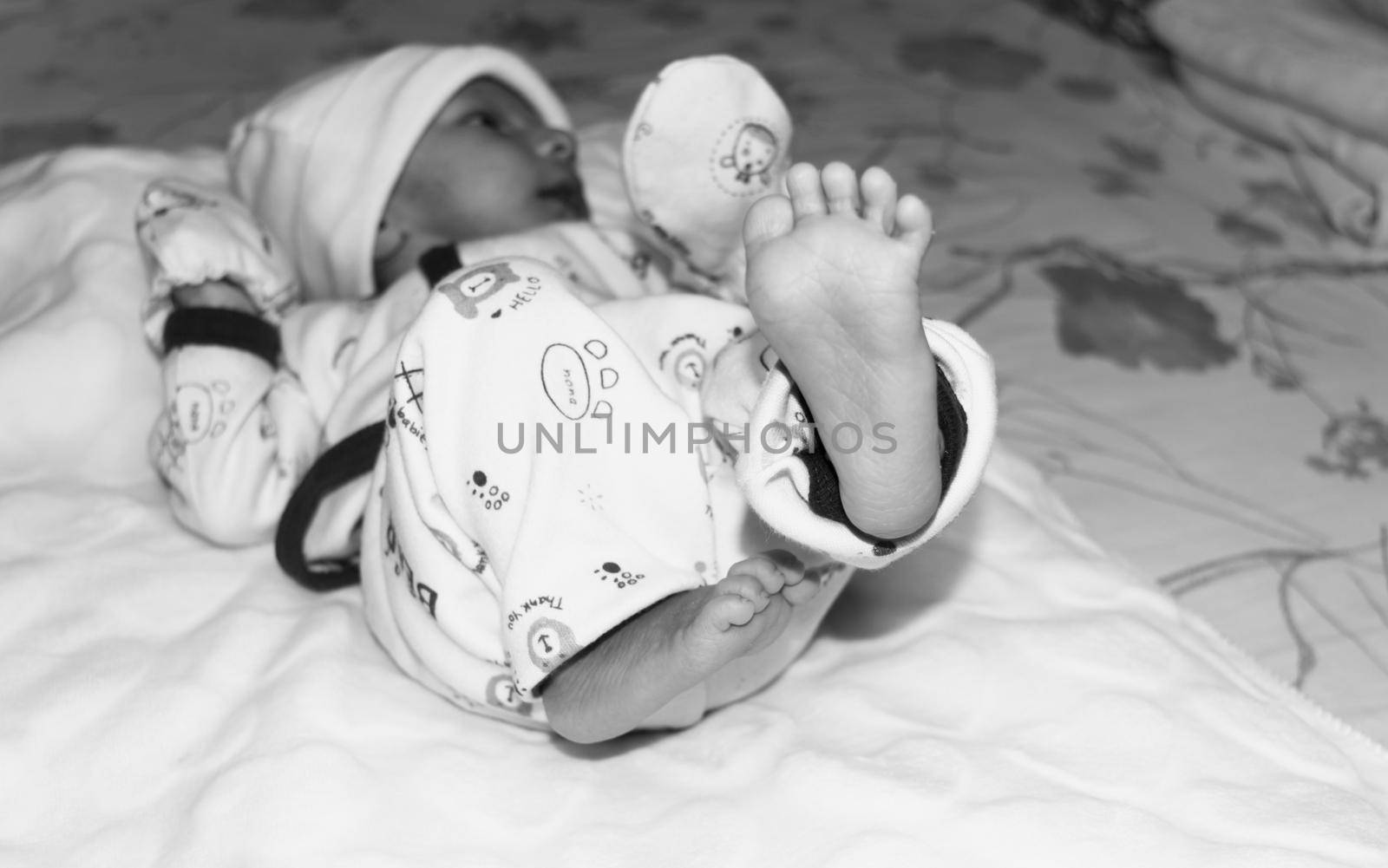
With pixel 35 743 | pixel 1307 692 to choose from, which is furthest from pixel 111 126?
pixel 1307 692

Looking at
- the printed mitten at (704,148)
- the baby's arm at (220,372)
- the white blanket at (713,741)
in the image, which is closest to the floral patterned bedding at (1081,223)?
the white blanket at (713,741)

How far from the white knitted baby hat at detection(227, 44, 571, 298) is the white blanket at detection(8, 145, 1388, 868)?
0.31 m

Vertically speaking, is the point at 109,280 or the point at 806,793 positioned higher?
the point at 109,280

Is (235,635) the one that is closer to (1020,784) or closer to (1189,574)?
(1020,784)

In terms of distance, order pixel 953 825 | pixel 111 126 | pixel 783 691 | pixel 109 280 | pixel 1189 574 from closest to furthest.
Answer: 1. pixel 953 825
2. pixel 783 691
3. pixel 1189 574
4. pixel 109 280
5. pixel 111 126

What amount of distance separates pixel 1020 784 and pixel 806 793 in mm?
131

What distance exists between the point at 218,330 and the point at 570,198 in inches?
13.7

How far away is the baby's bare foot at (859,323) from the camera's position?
25.4 inches

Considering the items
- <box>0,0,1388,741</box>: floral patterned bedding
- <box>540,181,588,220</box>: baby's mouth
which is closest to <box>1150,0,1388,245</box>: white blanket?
<box>0,0,1388,741</box>: floral patterned bedding

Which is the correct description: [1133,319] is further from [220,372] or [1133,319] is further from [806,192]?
[220,372]

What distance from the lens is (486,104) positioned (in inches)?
48.3

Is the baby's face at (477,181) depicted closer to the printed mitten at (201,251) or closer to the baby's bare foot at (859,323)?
the printed mitten at (201,251)

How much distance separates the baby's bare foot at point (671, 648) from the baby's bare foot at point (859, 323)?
8 cm

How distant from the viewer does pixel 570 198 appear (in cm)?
120
